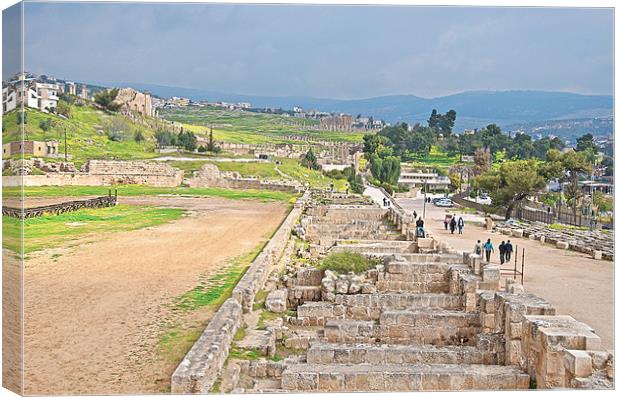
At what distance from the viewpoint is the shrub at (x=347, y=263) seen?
14578mm

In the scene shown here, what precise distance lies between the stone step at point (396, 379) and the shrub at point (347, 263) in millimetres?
5484

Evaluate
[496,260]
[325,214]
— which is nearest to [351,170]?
[325,214]

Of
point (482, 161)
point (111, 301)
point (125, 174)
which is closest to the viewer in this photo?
point (111, 301)

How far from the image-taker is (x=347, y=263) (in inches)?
579

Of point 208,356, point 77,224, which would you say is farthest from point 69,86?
point 208,356

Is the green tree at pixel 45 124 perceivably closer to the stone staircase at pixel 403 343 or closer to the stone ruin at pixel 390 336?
the stone ruin at pixel 390 336

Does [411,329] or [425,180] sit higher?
[425,180]

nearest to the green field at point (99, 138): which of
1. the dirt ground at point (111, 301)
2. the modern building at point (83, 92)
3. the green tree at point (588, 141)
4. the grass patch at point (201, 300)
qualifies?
the modern building at point (83, 92)

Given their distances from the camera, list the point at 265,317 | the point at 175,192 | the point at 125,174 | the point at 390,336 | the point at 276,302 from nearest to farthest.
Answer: the point at 390,336 → the point at 265,317 → the point at 276,302 → the point at 175,192 → the point at 125,174

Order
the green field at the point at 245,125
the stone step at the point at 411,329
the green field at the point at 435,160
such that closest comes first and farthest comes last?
the stone step at the point at 411,329
the green field at the point at 245,125
the green field at the point at 435,160

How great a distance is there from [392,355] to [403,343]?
134 cm

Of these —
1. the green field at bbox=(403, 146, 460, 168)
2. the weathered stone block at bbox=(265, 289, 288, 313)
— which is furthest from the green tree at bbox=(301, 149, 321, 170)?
the weathered stone block at bbox=(265, 289, 288, 313)

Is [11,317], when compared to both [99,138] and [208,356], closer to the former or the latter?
[208,356]

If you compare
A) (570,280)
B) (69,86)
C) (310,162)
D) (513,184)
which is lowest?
(570,280)
